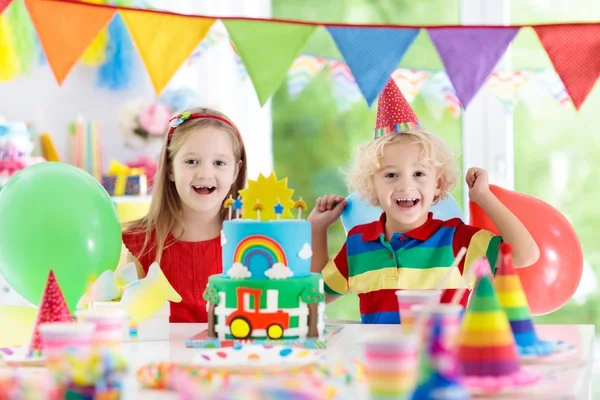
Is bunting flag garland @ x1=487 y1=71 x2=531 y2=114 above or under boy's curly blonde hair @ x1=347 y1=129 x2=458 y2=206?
above

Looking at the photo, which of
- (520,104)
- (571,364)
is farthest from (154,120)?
(571,364)

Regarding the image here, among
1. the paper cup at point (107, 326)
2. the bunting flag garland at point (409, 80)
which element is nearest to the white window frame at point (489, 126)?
the bunting flag garland at point (409, 80)

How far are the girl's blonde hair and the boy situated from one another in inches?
14.2

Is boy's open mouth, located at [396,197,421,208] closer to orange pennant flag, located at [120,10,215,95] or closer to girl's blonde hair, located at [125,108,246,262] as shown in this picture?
girl's blonde hair, located at [125,108,246,262]

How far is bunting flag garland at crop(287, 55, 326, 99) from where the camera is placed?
359cm

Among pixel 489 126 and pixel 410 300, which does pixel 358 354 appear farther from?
pixel 489 126

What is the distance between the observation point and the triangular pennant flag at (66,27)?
6.39 ft

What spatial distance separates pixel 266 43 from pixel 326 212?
46 cm

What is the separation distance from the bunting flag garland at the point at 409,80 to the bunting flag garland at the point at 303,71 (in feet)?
1.35

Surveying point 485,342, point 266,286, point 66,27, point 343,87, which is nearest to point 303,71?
point 343,87

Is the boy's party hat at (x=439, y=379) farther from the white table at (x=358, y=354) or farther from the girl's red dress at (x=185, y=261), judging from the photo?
the girl's red dress at (x=185, y=261)

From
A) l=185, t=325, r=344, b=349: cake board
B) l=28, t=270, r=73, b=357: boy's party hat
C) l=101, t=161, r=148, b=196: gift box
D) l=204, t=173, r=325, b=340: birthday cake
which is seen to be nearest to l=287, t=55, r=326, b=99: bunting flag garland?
l=101, t=161, r=148, b=196: gift box

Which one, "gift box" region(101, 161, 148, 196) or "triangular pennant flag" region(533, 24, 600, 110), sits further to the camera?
"gift box" region(101, 161, 148, 196)

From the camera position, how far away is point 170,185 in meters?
2.32
